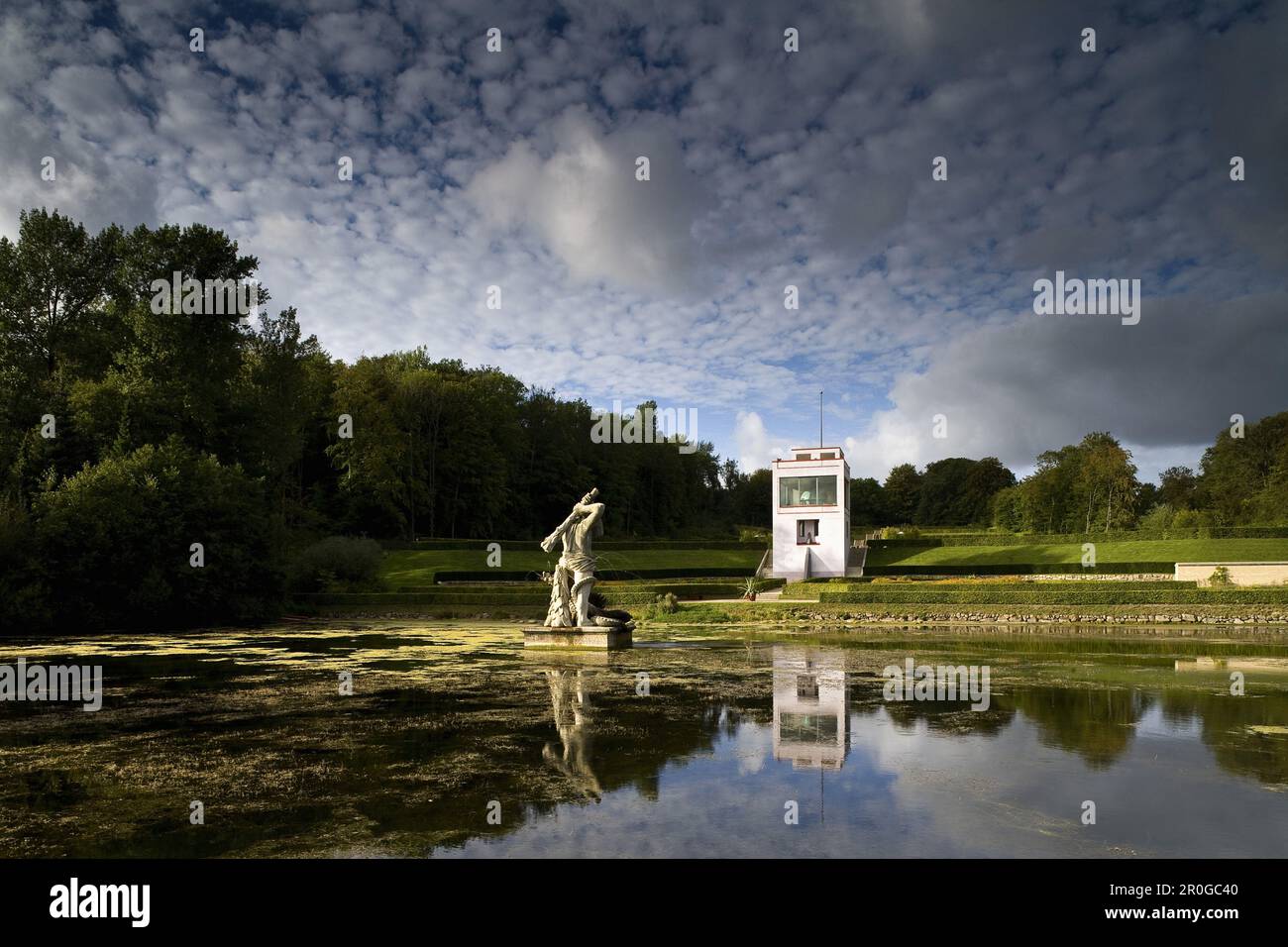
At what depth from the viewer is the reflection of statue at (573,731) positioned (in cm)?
728

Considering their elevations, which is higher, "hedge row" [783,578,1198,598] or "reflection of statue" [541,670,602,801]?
"reflection of statue" [541,670,602,801]

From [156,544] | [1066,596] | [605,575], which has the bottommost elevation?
[605,575]

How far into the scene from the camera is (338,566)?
38.6 meters

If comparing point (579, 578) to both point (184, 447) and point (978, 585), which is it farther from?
point (184, 447)

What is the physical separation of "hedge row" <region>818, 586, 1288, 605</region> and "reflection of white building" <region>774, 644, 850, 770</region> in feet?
45.5

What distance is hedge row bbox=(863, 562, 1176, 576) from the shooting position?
125ft

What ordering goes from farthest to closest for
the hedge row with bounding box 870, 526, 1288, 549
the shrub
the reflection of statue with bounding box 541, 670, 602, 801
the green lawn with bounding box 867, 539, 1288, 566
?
the hedge row with bounding box 870, 526, 1288, 549, the green lawn with bounding box 867, 539, 1288, 566, the shrub, the reflection of statue with bounding box 541, 670, 602, 801

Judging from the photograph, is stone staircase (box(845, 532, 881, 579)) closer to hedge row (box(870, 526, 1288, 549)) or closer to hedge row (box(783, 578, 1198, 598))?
hedge row (box(870, 526, 1288, 549))

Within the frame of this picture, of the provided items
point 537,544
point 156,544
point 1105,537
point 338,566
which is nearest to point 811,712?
point 156,544

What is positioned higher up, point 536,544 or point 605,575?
point 536,544

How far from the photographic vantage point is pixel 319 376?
58625 mm

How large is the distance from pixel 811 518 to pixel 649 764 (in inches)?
1751

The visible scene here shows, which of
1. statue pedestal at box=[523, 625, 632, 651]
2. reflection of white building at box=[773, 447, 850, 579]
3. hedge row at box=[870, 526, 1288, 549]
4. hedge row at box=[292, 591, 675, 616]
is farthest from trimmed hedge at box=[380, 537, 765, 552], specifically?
statue pedestal at box=[523, 625, 632, 651]
